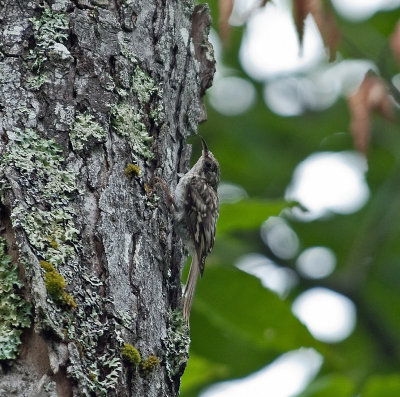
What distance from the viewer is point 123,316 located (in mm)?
2205

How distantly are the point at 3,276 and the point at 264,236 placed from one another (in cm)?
474

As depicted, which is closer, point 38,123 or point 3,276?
point 3,276

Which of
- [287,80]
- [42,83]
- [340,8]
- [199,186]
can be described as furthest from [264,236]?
[42,83]

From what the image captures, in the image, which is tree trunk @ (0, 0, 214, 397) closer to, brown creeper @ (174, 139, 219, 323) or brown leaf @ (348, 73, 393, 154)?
brown creeper @ (174, 139, 219, 323)

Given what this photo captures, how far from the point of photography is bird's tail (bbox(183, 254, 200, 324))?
2.65m

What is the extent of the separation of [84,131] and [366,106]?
1.18 metres

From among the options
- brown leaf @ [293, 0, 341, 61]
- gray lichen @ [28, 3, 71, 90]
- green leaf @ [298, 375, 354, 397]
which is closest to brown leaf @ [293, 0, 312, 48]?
brown leaf @ [293, 0, 341, 61]

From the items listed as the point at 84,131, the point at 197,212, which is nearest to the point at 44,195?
the point at 84,131

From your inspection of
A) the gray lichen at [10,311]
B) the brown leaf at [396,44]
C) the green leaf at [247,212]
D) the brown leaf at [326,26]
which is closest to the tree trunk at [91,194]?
the gray lichen at [10,311]

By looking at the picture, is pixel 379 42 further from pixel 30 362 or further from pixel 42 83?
pixel 30 362

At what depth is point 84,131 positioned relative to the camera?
95.0 inches

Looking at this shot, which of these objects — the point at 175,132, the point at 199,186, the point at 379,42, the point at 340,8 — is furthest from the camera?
the point at 340,8

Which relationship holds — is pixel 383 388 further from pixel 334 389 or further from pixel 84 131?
pixel 84 131

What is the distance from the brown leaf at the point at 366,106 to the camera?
300cm
